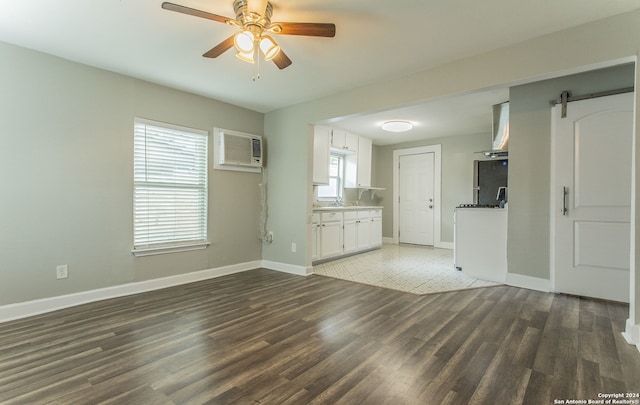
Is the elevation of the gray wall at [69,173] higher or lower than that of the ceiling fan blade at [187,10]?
lower

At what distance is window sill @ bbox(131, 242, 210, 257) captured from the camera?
3379 mm

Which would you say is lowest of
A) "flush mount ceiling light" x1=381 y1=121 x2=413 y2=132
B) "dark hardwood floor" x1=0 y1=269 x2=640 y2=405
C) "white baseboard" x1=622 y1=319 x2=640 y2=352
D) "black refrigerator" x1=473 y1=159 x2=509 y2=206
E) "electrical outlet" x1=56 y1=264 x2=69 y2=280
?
"dark hardwood floor" x1=0 y1=269 x2=640 y2=405

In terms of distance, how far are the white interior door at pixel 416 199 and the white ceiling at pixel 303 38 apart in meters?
3.89

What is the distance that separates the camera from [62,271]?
288 cm

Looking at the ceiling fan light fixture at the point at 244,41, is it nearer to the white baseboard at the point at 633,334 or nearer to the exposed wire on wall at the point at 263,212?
the exposed wire on wall at the point at 263,212

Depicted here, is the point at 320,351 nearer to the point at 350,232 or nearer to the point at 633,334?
the point at 633,334

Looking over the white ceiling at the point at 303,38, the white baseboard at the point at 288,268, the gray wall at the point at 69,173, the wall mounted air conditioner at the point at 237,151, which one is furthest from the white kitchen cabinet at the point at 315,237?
the white ceiling at the point at 303,38

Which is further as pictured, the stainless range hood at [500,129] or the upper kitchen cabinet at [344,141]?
the upper kitchen cabinet at [344,141]

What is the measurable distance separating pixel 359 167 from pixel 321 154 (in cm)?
149

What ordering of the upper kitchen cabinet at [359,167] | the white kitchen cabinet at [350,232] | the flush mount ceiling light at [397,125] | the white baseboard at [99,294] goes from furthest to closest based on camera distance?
the upper kitchen cabinet at [359,167]
the white kitchen cabinet at [350,232]
the flush mount ceiling light at [397,125]
the white baseboard at [99,294]

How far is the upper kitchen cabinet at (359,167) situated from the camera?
6297mm

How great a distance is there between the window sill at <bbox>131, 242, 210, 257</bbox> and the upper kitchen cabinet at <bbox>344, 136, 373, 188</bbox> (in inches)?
133

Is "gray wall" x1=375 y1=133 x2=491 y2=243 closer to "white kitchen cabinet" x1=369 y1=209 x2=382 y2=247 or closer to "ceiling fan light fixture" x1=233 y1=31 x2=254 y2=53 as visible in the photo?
"white kitchen cabinet" x1=369 y1=209 x2=382 y2=247

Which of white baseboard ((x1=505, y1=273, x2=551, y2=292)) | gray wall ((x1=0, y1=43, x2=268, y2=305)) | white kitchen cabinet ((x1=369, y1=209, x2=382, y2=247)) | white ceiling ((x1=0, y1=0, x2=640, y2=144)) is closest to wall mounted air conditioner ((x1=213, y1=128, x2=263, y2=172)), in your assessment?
gray wall ((x1=0, y1=43, x2=268, y2=305))
